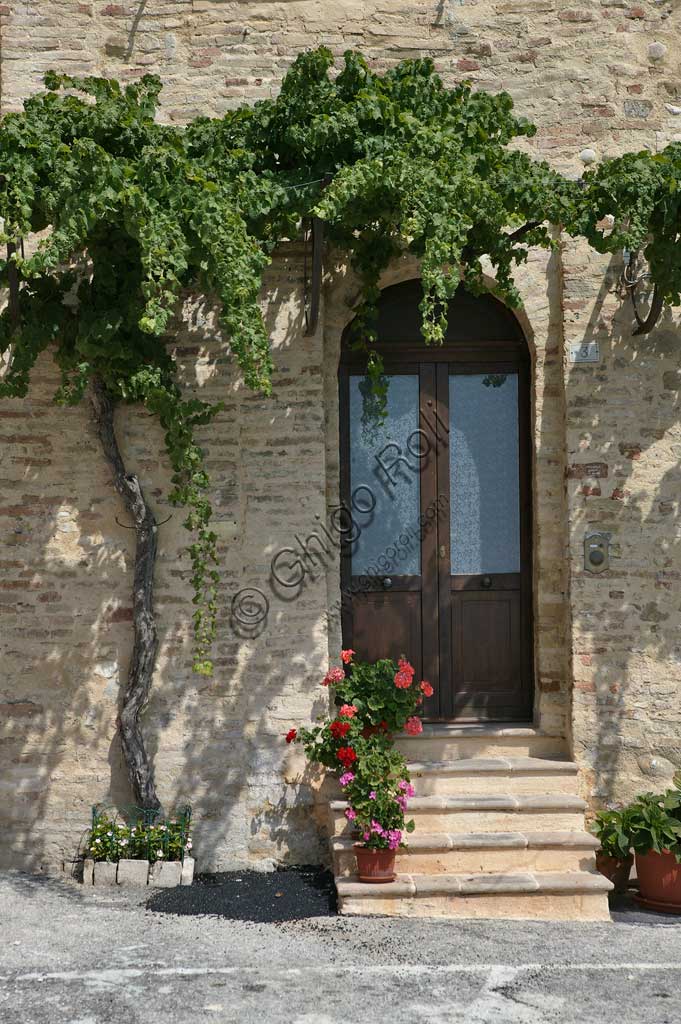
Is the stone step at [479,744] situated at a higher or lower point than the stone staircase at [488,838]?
higher

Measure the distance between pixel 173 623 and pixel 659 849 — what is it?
2.79 metres

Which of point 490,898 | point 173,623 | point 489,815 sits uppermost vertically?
point 173,623

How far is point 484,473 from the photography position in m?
6.50

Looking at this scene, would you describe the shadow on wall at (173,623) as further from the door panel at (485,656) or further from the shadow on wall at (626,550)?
the shadow on wall at (626,550)

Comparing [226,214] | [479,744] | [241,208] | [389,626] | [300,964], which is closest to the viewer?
[300,964]

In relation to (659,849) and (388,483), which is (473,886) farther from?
(388,483)

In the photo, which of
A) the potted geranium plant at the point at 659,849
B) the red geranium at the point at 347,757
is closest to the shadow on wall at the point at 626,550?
the potted geranium plant at the point at 659,849

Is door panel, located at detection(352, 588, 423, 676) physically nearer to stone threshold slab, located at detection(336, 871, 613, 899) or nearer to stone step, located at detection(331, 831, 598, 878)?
stone step, located at detection(331, 831, 598, 878)

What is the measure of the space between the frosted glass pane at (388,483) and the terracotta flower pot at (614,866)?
6.10 ft

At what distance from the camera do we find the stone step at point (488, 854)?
5.50 meters

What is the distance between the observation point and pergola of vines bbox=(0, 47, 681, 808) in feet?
16.4

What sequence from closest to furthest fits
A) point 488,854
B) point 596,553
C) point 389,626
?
point 488,854, point 596,553, point 389,626

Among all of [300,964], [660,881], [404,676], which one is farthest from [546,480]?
[300,964]

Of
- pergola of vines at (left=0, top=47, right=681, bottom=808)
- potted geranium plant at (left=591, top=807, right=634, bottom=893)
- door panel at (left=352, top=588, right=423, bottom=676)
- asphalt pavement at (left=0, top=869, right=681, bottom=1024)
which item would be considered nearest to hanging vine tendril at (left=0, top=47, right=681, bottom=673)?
pergola of vines at (left=0, top=47, right=681, bottom=808)
